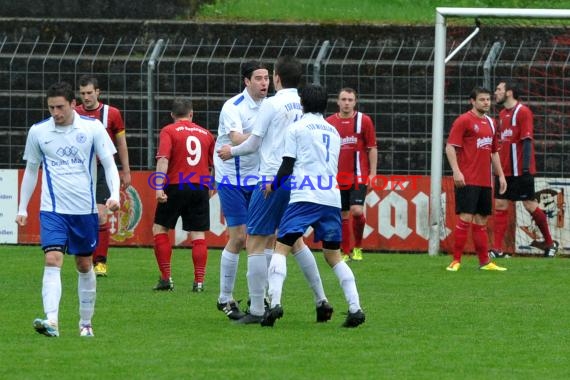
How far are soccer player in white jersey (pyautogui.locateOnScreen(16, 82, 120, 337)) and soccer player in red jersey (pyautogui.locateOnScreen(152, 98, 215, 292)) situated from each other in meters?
3.78

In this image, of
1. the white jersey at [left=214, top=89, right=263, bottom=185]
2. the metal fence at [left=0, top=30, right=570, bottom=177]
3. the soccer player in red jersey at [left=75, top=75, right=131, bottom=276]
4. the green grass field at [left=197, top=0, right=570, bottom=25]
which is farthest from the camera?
the green grass field at [left=197, top=0, right=570, bottom=25]

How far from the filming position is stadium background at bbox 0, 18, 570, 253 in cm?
1911

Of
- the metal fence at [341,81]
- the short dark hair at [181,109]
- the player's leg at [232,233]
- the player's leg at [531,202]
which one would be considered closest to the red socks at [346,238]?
the player's leg at [531,202]

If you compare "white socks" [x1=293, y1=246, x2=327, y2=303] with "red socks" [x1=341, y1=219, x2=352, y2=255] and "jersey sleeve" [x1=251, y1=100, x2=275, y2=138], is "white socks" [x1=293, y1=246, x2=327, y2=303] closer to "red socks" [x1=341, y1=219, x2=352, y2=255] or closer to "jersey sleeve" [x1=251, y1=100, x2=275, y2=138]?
"jersey sleeve" [x1=251, y1=100, x2=275, y2=138]

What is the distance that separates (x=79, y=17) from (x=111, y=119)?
963 cm

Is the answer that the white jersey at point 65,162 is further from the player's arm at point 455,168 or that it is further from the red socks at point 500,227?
the red socks at point 500,227

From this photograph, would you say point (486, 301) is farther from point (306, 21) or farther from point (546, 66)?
point (306, 21)

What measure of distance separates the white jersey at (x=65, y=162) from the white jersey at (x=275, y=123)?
140 centimetres

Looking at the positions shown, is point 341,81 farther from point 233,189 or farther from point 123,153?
point 233,189

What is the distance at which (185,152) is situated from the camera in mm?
14039

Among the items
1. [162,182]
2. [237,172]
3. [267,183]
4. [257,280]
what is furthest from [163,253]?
[267,183]

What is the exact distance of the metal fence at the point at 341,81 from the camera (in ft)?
66.2

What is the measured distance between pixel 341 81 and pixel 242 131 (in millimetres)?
9038

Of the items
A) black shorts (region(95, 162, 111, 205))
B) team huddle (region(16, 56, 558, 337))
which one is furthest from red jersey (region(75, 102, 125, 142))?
team huddle (region(16, 56, 558, 337))
